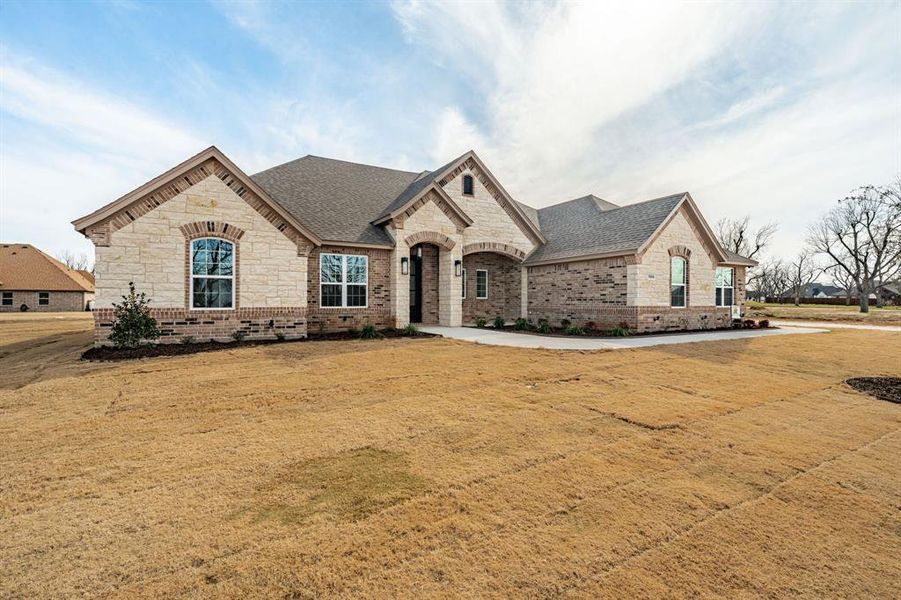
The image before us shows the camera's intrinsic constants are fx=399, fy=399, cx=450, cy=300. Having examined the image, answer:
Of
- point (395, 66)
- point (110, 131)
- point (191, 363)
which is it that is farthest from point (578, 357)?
point (110, 131)

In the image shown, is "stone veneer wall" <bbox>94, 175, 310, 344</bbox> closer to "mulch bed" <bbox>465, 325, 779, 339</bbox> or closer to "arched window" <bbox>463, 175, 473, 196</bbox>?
"arched window" <bbox>463, 175, 473, 196</bbox>

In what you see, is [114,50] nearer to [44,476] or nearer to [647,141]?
[44,476]

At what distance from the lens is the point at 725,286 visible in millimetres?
19234

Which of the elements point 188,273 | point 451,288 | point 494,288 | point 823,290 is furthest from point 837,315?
point 823,290

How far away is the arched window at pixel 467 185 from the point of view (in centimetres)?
1827

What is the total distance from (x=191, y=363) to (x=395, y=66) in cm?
1219

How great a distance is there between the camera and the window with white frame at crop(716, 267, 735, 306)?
1898 cm

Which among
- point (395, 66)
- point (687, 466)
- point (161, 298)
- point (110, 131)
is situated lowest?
point (687, 466)

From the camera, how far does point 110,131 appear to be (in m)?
13.3

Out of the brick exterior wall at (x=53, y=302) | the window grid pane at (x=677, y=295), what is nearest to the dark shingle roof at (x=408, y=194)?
the window grid pane at (x=677, y=295)

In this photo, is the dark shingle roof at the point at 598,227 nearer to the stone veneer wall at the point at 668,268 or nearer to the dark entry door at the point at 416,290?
the stone veneer wall at the point at 668,268

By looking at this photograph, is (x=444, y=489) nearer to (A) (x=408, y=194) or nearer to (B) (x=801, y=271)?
(A) (x=408, y=194)

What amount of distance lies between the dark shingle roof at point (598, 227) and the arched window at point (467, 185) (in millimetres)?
4414

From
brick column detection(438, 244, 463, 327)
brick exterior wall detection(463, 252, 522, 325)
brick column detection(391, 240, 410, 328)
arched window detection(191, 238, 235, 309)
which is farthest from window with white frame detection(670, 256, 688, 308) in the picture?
arched window detection(191, 238, 235, 309)
